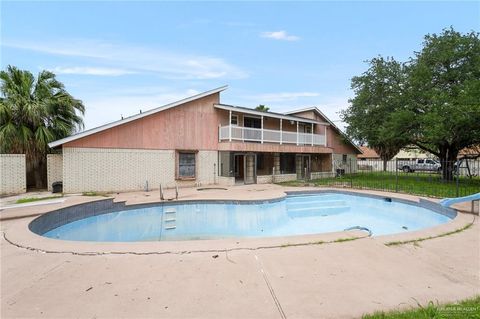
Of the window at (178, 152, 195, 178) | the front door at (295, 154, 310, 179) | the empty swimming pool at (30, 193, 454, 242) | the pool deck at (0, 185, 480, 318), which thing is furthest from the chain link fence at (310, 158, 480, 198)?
the pool deck at (0, 185, 480, 318)

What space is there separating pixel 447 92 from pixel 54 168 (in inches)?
994

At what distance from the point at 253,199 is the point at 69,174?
944cm

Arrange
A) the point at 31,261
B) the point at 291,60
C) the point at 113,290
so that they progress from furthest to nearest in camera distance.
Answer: the point at 291,60, the point at 31,261, the point at 113,290

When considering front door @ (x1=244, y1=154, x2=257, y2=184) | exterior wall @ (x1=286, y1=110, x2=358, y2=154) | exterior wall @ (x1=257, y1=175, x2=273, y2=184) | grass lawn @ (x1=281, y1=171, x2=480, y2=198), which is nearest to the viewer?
grass lawn @ (x1=281, y1=171, x2=480, y2=198)

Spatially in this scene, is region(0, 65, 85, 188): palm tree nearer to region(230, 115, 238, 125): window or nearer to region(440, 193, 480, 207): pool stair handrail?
region(230, 115, 238, 125): window

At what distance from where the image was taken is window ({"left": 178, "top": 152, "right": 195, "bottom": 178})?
1744 centimetres

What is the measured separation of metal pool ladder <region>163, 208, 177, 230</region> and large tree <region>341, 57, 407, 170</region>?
17.3 metres

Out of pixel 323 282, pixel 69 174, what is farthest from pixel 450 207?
pixel 69 174

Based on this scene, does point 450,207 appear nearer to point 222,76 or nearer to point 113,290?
point 113,290

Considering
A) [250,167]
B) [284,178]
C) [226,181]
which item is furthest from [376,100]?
[226,181]

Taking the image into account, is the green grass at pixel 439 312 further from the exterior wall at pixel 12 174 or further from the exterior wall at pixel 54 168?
the exterior wall at pixel 12 174

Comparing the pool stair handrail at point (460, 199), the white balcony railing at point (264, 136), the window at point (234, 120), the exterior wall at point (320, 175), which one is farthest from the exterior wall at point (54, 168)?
the exterior wall at point (320, 175)

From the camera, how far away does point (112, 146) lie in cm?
1486

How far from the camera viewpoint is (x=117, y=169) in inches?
587
